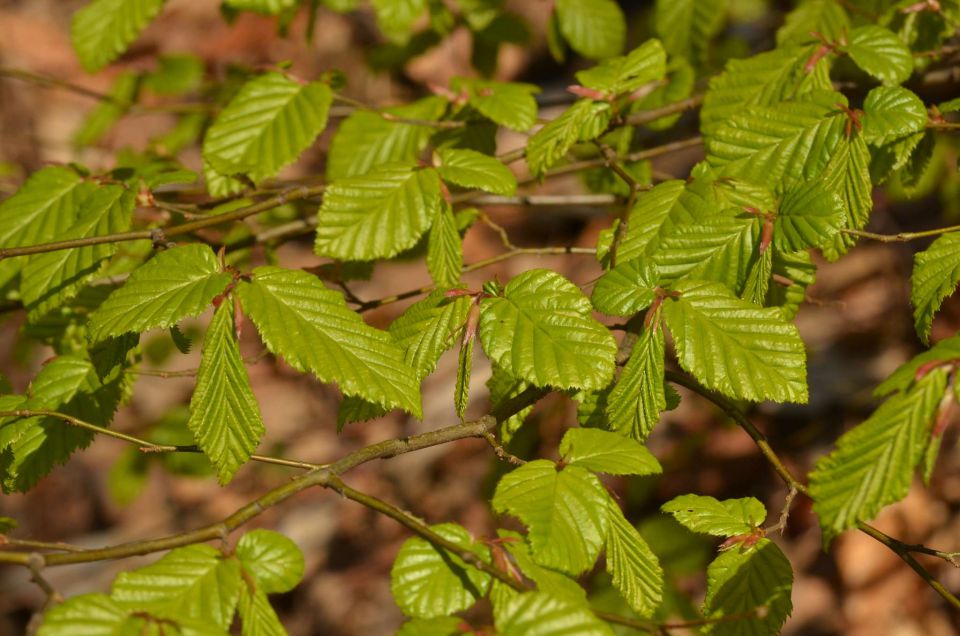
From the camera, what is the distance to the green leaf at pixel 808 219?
1119 millimetres

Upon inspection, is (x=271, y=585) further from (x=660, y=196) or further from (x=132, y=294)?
(x=660, y=196)

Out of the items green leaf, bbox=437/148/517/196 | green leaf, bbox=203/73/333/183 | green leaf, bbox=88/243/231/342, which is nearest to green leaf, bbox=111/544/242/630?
green leaf, bbox=88/243/231/342

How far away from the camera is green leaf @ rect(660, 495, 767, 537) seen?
1.18 meters

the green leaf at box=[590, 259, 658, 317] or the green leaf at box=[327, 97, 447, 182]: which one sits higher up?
the green leaf at box=[327, 97, 447, 182]

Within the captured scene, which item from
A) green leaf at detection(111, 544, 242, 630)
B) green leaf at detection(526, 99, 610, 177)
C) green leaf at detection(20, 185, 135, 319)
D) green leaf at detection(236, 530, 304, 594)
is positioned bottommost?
green leaf at detection(236, 530, 304, 594)

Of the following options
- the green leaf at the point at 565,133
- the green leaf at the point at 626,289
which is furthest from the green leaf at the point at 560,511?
the green leaf at the point at 565,133

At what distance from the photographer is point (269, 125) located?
5.54 feet

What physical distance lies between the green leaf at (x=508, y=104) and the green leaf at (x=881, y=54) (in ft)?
1.92

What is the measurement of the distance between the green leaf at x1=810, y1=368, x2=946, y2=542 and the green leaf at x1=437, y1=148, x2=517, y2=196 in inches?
26.0

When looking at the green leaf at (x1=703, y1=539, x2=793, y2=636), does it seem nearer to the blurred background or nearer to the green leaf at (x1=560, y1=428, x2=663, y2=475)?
the green leaf at (x1=560, y1=428, x2=663, y2=475)

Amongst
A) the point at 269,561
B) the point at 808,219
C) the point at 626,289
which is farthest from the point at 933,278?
the point at 269,561

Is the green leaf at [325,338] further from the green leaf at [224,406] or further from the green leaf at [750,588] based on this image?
the green leaf at [750,588]

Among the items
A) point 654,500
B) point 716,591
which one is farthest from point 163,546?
point 654,500

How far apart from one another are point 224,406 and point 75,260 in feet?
1.49
